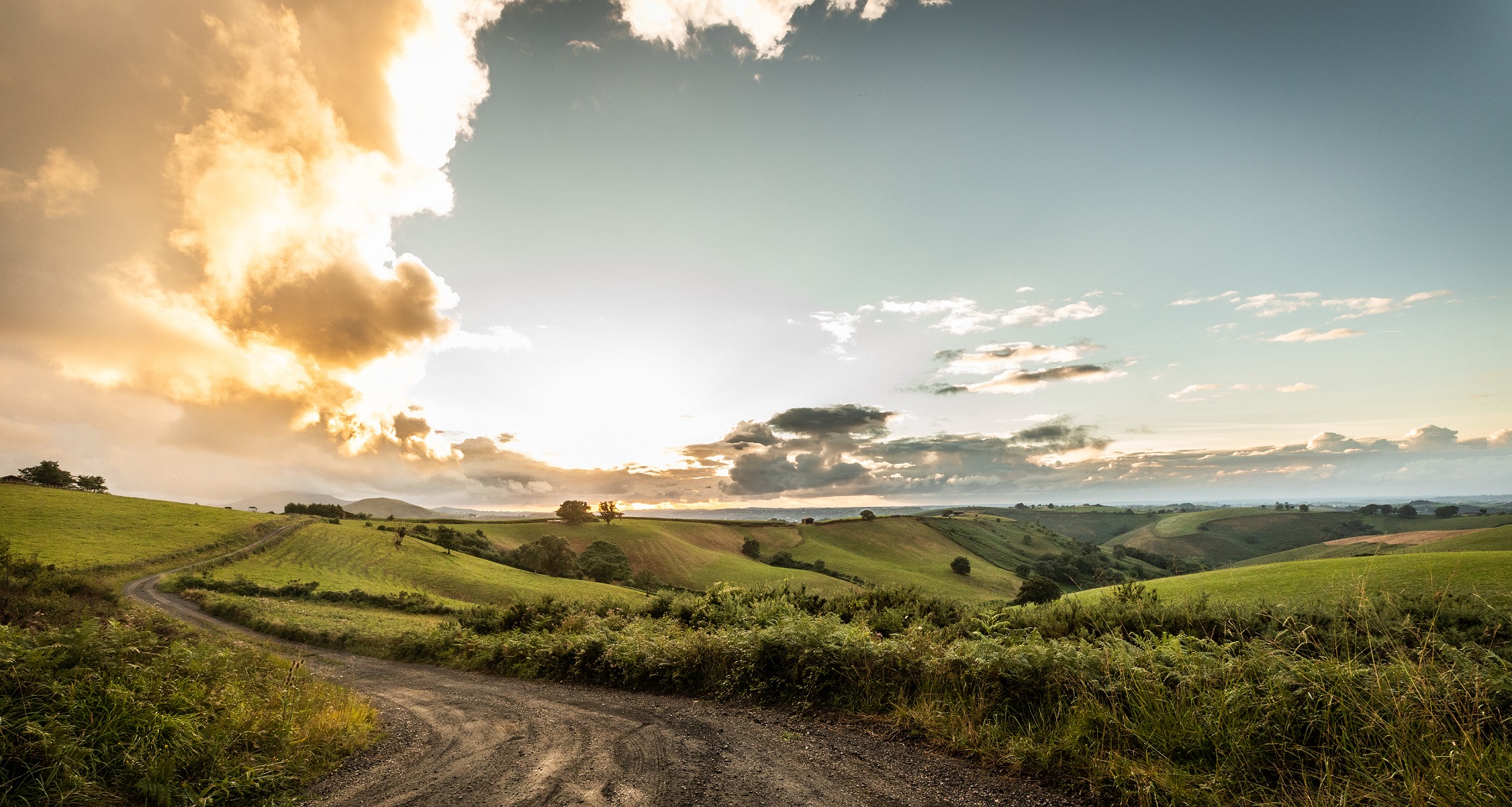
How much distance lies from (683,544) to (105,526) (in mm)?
76976

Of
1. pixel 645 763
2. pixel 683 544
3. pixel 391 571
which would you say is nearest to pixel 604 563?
pixel 683 544

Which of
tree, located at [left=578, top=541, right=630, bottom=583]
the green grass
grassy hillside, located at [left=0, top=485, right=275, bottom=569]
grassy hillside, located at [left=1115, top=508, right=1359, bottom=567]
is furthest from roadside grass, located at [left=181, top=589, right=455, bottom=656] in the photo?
grassy hillside, located at [left=1115, top=508, right=1359, bottom=567]

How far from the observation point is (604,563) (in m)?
85.4

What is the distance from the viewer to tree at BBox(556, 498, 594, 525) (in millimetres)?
122500

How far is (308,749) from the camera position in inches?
366

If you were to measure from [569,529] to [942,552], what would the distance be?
82221 millimetres

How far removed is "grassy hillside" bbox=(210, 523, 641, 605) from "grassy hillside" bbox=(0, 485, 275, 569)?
24.2ft

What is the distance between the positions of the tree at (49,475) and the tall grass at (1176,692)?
130726 millimetres

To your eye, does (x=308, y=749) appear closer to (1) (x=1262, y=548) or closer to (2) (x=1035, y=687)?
(2) (x=1035, y=687)

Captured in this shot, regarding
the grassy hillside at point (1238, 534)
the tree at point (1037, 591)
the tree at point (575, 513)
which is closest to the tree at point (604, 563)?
the tree at point (575, 513)

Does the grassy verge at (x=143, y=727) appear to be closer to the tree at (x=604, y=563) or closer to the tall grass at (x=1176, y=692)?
the tall grass at (x=1176, y=692)

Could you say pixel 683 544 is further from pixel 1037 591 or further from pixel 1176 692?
pixel 1176 692

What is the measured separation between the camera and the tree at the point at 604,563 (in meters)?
83.6

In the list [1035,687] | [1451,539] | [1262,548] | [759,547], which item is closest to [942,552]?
[759,547]
